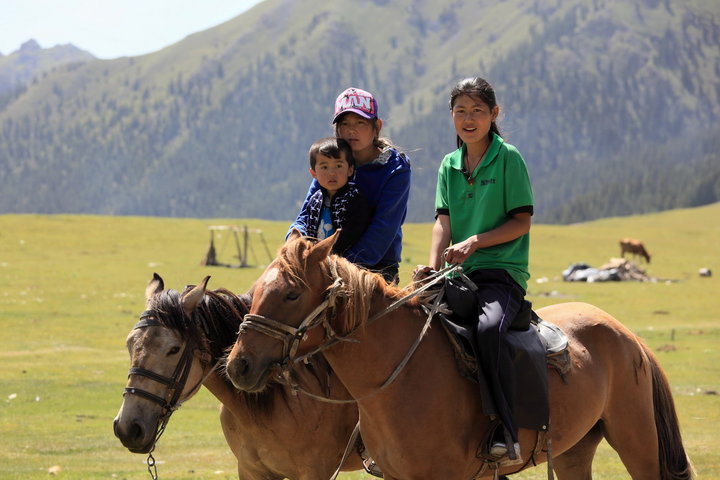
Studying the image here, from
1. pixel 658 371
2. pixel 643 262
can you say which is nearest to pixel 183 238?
pixel 643 262

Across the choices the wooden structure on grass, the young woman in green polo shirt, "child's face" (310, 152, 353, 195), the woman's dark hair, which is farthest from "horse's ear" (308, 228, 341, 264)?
the wooden structure on grass

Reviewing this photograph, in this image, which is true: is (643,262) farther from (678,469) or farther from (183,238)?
(678,469)

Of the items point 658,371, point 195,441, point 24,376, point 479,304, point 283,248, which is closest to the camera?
point 283,248

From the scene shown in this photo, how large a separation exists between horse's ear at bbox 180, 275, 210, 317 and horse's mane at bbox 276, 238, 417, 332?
1.62 metres

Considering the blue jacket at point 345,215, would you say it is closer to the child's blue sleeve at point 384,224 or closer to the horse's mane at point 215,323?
the child's blue sleeve at point 384,224

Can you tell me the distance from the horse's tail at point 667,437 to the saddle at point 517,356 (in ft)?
5.48

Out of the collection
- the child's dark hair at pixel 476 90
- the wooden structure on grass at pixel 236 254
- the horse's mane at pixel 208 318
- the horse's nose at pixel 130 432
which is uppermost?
the child's dark hair at pixel 476 90

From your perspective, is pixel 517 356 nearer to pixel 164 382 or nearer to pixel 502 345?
pixel 502 345

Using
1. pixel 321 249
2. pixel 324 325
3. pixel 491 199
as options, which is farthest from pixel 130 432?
pixel 491 199

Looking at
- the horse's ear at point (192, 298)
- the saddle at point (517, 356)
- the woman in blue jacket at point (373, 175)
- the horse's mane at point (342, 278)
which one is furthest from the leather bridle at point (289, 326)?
the horse's ear at point (192, 298)

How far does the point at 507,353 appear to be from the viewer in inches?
253

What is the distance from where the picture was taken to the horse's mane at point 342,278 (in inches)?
220

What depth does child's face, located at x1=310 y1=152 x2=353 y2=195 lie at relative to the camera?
23.7 feet

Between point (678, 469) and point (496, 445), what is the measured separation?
2374 millimetres
